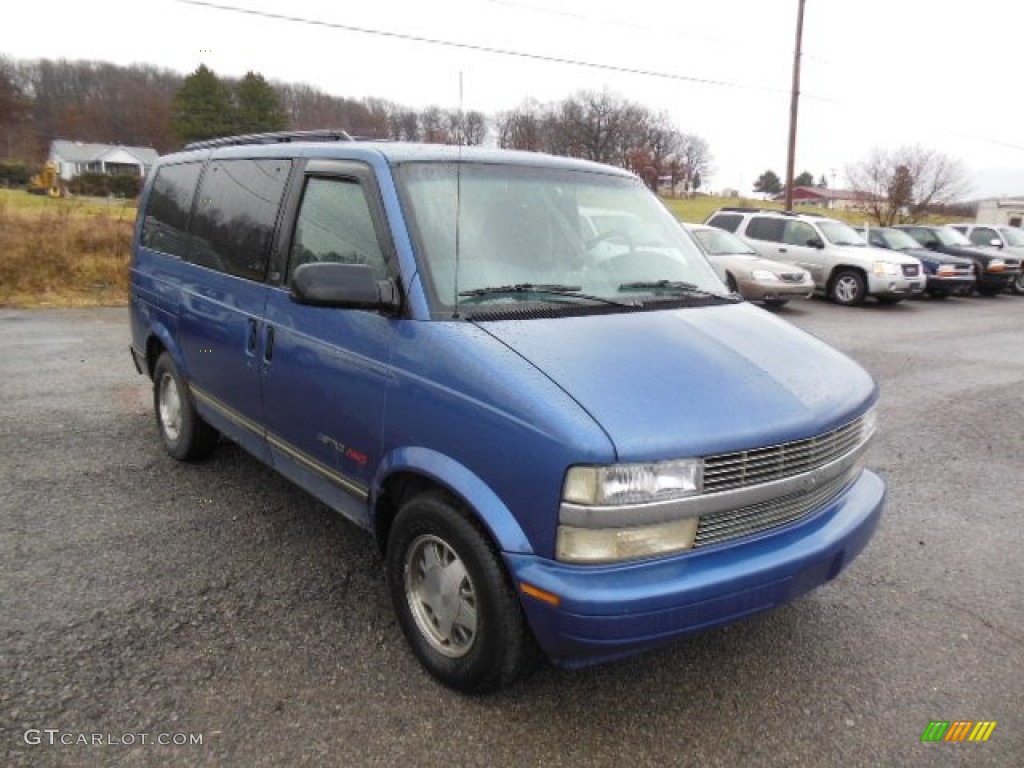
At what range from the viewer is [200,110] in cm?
5506

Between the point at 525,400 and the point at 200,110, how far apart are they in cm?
6163

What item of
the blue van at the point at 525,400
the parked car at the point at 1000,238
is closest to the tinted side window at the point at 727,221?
the parked car at the point at 1000,238

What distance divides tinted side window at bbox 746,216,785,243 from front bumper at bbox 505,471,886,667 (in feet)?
48.2

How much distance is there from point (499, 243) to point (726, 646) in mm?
1889

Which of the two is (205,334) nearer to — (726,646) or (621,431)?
(621,431)

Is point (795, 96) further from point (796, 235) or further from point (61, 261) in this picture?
point (61, 261)

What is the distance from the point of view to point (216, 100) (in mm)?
56375

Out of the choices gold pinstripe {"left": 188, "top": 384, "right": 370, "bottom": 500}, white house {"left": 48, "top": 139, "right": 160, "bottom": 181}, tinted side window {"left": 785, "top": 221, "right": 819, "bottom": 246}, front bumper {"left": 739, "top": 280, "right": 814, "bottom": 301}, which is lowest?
gold pinstripe {"left": 188, "top": 384, "right": 370, "bottom": 500}

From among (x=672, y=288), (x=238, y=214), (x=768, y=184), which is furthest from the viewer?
(x=768, y=184)

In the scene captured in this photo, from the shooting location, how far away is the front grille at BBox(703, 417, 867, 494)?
2250 millimetres

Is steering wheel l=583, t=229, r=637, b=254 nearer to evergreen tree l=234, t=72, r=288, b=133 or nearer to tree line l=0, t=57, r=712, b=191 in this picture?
tree line l=0, t=57, r=712, b=191

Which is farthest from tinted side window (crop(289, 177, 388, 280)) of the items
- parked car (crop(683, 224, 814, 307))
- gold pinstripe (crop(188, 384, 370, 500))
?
parked car (crop(683, 224, 814, 307))

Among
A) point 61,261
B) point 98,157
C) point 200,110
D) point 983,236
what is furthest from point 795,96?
point 98,157

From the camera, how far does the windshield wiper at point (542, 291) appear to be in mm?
2773
